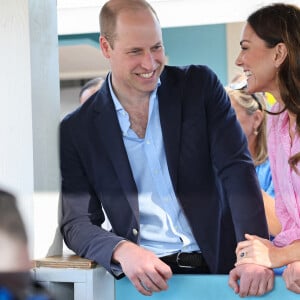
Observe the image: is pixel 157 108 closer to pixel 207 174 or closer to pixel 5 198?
pixel 207 174

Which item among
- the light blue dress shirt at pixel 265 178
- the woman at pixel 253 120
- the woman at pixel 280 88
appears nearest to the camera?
the woman at pixel 280 88

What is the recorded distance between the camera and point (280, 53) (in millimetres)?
2156

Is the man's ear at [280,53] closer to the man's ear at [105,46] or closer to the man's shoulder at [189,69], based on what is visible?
the man's shoulder at [189,69]

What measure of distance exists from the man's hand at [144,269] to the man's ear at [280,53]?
0.81 meters

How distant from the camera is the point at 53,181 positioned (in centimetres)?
221

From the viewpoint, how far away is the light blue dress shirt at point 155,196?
216 cm

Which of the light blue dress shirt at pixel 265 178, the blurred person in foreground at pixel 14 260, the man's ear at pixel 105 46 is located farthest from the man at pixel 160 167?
the blurred person in foreground at pixel 14 260

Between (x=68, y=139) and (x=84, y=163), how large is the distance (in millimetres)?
114

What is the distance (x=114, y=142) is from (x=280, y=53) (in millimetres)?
660

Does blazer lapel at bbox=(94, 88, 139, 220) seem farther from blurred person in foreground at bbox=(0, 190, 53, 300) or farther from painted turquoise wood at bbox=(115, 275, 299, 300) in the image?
blurred person in foreground at bbox=(0, 190, 53, 300)

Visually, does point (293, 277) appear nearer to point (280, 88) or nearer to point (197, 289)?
point (197, 289)

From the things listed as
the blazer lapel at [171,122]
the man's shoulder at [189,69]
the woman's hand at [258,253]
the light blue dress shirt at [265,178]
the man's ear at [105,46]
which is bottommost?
the woman's hand at [258,253]

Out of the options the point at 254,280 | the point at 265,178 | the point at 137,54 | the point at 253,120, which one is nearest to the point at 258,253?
the point at 254,280

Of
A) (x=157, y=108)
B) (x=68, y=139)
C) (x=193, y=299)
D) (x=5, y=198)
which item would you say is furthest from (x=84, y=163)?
(x=5, y=198)
